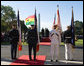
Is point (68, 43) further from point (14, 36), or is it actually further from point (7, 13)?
point (7, 13)

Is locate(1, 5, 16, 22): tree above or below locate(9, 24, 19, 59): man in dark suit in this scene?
above

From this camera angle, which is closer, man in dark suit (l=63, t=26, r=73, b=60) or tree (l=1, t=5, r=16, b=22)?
man in dark suit (l=63, t=26, r=73, b=60)

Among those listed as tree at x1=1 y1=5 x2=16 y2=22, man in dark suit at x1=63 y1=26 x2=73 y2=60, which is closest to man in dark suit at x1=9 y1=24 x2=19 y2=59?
man in dark suit at x1=63 y1=26 x2=73 y2=60

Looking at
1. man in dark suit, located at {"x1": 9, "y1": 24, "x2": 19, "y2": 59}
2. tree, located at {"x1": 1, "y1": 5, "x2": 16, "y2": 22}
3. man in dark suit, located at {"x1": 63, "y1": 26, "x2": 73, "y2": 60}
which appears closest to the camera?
man in dark suit, located at {"x1": 63, "y1": 26, "x2": 73, "y2": 60}

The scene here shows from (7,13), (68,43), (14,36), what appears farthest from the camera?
(7,13)

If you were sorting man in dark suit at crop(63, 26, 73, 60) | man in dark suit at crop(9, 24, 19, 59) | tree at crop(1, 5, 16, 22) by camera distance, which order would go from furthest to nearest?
tree at crop(1, 5, 16, 22)
man in dark suit at crop(9, 24, 19, 59)
man in dark suit at crop(63, 26, 73, 60)

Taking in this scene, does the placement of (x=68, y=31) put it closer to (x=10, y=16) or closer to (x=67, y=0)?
(x=67, y=0)

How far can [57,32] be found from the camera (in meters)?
9.45

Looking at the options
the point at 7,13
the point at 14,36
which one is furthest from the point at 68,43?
the point at 7,13

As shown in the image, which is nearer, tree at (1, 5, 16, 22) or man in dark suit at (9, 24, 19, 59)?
man in dark suit at (9, 24, 19, 59)

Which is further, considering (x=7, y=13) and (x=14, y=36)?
(x=7, y=13)

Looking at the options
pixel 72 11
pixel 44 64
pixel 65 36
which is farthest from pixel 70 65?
pixel 72 11

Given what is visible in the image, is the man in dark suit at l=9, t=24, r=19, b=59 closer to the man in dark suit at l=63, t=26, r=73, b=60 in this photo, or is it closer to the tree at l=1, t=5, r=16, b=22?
the man in dark suit at l=63, t=26, r=73, b=60

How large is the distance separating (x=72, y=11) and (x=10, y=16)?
69.3 meters
